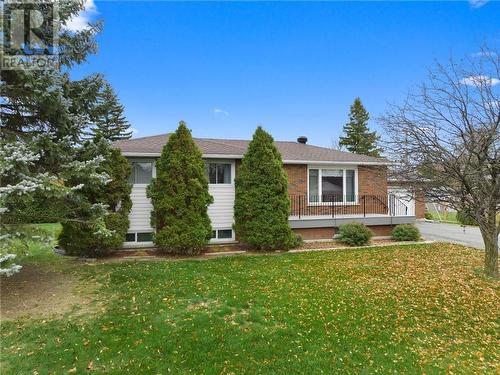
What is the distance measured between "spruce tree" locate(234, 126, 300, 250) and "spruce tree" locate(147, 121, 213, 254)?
1.32m

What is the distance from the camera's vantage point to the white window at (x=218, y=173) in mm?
11385

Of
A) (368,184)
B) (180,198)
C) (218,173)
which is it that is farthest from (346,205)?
(180,198)

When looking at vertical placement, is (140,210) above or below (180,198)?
below

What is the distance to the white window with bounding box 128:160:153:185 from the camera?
1062 cm

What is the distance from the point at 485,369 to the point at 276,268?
4.93 m

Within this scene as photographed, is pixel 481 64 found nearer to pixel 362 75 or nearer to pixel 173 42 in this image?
pixel 362 75

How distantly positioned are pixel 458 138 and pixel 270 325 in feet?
19.9

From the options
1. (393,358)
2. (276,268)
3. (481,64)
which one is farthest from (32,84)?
(481,64)

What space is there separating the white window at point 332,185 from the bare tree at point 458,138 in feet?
19.0

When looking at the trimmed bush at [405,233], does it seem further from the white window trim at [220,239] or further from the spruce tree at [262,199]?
the white window trim at [220,239]

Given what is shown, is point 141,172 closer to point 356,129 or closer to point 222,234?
point 222,234

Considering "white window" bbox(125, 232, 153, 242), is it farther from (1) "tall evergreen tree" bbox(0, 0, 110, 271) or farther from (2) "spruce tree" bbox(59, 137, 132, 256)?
(1) "tall evergreen tree" bbox(0, 0, 110, 271)

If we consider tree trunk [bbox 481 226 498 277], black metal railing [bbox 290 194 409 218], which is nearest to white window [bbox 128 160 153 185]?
black metal railing [bbox 290 194 409 218]

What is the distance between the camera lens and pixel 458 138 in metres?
6.90
